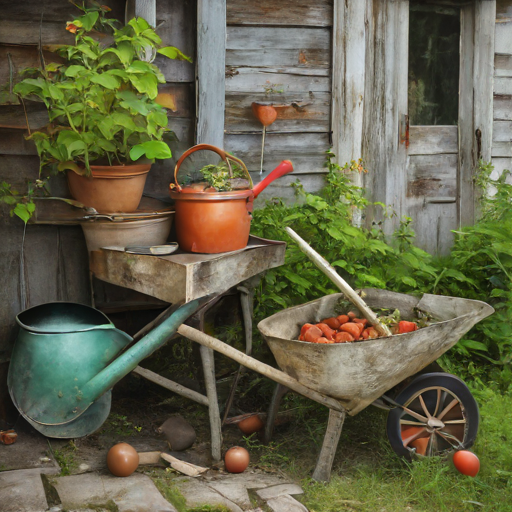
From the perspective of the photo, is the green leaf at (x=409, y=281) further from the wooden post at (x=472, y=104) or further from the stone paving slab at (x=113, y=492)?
the stone paving slab at (x=113, y=492)

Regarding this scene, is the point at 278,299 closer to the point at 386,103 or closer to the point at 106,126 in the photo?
the point at 106,126

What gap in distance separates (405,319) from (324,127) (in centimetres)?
153

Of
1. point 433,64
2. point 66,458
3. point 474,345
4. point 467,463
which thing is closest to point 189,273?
point 66,458

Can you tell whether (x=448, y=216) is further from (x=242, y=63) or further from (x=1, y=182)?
(x=1, y=182)

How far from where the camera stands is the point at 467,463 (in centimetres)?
294

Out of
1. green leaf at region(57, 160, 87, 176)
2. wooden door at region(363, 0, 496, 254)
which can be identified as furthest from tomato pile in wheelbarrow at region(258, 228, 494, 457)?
wooden door at region(363, 0, 496, 254)

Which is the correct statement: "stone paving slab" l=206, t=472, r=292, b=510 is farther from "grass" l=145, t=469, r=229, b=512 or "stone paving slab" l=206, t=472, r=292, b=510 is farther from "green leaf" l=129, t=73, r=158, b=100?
"green leaf" l=129, t=73, r=158, b=100

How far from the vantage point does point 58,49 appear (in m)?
3.12

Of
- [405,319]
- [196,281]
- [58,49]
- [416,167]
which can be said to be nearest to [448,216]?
[416,167]

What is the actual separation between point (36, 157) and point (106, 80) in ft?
2.37

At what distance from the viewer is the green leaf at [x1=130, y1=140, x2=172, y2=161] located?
300 centimetres

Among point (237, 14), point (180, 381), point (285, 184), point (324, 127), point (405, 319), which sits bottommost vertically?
point (180, 381)

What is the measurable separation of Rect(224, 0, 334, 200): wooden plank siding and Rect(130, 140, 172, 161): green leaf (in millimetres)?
1106

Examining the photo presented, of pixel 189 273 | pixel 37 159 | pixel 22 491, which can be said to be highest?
pixel 37 159
